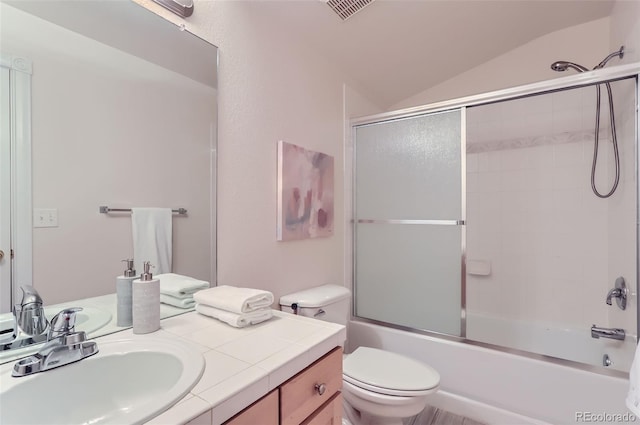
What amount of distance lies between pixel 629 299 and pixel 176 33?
8.18 feet

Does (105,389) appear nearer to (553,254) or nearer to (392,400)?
(392,400)

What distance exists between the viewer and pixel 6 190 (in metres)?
0.80

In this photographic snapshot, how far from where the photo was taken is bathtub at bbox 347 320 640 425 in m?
1.54

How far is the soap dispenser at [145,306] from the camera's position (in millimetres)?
947

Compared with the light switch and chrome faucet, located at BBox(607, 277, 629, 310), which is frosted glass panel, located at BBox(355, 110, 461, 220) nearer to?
chrome faucet, located at BBox(607, 277, 629, 310)

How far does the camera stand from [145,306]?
949 millimetres

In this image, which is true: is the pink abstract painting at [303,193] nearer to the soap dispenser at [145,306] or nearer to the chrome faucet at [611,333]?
the soap dispenser at [145,306]

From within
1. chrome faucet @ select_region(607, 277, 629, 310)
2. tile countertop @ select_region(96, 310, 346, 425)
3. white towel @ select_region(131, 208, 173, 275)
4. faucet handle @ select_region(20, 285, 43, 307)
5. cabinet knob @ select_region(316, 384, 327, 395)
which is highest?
white towel @ select_region(131, 208, 173, 275)

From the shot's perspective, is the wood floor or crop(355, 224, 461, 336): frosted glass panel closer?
the wood floor

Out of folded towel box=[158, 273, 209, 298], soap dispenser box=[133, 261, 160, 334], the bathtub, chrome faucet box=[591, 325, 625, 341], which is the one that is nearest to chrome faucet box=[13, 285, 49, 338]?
soap dispenser box=[133, 261, 160, 334]

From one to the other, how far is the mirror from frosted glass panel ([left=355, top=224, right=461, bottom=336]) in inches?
50.3

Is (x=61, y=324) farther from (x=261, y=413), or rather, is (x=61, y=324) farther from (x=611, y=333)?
(x=611, y=333)

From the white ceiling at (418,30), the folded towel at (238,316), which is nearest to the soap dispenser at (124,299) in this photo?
the folded towel at (238,316)

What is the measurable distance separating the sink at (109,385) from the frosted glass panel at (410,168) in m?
1.65
